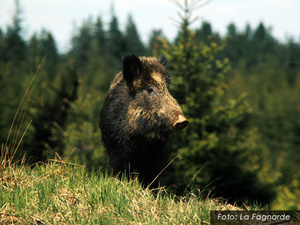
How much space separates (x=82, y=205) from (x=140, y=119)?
165 centimetres

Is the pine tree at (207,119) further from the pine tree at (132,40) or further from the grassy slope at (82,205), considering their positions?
the pine tree at (132,40)

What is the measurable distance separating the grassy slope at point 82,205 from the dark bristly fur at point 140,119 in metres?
0.97

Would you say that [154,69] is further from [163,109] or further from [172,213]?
[172,213]

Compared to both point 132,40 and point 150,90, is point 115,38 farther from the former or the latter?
point 150,90

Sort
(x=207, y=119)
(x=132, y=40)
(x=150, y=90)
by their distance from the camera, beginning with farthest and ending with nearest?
(x=132, y=40)
(x=207, y=119)
(x=150, y=90)

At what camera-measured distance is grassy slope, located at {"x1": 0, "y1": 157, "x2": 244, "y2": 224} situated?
8.82ft

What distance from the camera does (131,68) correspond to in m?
4.46

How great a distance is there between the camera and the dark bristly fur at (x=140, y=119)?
13.5 feet

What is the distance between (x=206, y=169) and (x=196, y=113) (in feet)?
6.38

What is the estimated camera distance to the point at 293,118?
3444 cm

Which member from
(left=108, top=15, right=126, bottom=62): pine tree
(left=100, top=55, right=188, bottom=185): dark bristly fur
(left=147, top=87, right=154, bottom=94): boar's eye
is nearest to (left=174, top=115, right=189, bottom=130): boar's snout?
(left=100, top=55, right=188, bottom=185): dark bristly fur

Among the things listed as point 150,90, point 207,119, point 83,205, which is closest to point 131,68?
point 150,90

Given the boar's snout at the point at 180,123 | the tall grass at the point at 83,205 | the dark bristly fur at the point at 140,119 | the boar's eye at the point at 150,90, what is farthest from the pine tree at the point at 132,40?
the tall grass at the point at 83,205

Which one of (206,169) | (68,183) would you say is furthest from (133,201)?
(206,169)
